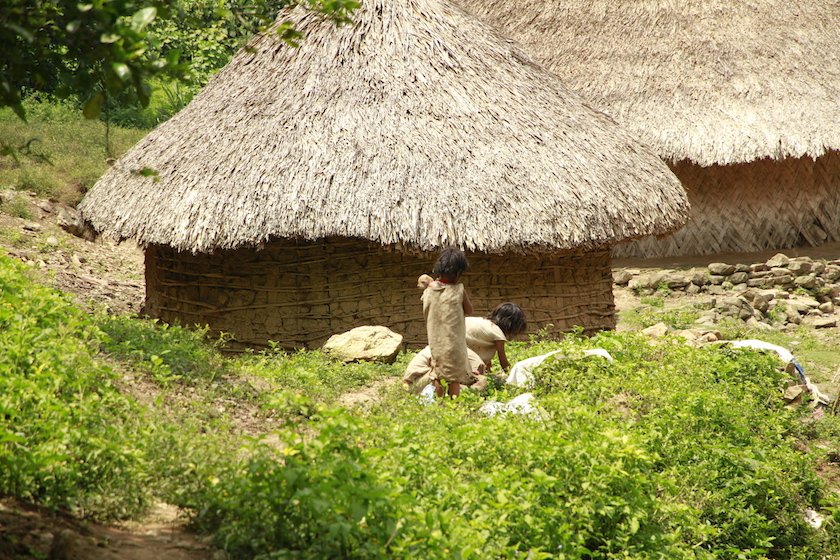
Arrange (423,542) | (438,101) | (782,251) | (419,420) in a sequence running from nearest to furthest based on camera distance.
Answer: (423,542)
(419,420)
(438,101)
(782,251)

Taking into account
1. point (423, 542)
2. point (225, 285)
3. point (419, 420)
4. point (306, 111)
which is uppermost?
point (306, 111)

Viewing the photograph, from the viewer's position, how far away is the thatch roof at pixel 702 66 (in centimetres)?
1275

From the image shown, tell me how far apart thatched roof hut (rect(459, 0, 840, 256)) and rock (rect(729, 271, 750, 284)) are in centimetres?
132

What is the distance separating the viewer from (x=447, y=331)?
20.4ft

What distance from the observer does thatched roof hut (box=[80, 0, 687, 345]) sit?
27.9 feet

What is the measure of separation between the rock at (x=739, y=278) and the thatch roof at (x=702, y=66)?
4.95ft

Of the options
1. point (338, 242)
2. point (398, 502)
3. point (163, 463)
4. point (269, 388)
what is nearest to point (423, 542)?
point (398, 502)

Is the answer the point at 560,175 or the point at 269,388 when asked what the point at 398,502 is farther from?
the point at 560,175

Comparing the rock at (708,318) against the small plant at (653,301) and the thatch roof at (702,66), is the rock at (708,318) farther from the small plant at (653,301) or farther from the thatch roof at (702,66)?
the thatch roof at (702,66)

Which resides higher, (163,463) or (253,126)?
(253,126)

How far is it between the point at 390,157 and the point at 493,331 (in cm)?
255

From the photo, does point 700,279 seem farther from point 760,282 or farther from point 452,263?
point 452,263

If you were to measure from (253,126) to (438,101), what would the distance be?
5.38 feet

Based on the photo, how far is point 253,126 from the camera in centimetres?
923
